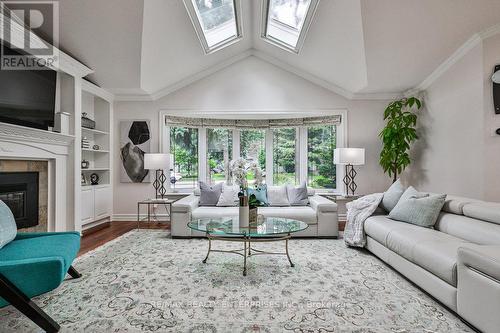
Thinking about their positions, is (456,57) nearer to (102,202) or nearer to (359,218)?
(359,218)

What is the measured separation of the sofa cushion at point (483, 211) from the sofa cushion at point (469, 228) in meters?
0.04

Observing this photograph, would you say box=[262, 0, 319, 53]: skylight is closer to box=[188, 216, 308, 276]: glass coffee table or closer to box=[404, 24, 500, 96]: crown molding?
box=[404, 24, 500, 96]: crown molding

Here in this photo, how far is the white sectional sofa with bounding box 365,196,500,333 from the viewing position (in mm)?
1491

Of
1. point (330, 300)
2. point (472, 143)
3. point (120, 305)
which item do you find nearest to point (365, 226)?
point (330, 300)

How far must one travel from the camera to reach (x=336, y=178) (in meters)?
5.05

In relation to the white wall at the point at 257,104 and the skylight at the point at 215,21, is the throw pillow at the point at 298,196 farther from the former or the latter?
the skylight at the point at 215,21

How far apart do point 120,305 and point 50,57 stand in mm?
2981

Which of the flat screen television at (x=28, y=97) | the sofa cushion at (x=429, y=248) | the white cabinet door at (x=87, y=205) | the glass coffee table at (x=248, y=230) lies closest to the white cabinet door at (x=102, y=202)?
the white cabinet door at (x=87, y=205)

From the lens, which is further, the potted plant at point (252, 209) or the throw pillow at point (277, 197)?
the throw pillow at point (277, 197)

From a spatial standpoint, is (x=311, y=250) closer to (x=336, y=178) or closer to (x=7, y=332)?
(x=336, y=178)

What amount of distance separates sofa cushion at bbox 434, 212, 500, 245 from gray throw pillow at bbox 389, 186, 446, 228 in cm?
9

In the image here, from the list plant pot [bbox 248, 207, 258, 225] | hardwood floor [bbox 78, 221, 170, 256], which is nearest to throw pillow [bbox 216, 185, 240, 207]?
hardwood floor [bbox 78, 221, 170, 256]

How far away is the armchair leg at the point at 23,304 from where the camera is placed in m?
1.49

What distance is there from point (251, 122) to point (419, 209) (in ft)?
11.0
